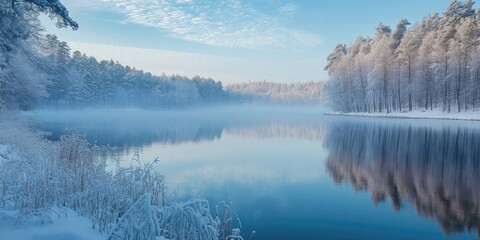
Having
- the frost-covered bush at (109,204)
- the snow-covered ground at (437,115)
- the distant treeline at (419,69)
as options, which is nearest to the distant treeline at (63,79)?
the frost-covered bush at (109,204)

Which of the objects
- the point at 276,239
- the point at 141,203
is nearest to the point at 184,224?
the point at 141,203

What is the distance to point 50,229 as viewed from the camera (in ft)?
21.4

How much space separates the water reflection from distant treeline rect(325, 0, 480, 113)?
32.9m

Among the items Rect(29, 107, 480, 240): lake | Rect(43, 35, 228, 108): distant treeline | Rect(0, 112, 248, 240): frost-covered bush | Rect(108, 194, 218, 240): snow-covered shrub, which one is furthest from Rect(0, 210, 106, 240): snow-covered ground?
Rect(43, 35, 228, 108): distant treeline

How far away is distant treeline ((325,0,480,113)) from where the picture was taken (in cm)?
5606

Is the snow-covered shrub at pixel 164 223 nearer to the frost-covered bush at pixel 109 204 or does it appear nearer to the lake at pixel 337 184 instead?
the frost-covered bush at pixel 109 204

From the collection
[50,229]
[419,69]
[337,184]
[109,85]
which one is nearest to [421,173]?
[337,184]

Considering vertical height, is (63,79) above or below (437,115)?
above

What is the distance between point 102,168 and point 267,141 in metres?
22.3

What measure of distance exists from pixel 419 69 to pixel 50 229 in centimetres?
6851

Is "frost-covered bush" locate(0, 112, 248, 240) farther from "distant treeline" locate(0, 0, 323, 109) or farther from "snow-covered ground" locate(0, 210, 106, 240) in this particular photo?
"distant treeline" locate(0, 0, 323, 109)

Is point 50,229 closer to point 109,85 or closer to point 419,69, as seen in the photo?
point 419,69

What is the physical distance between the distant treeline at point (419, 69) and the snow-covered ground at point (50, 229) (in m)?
62.3

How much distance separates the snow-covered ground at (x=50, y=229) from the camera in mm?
6148
